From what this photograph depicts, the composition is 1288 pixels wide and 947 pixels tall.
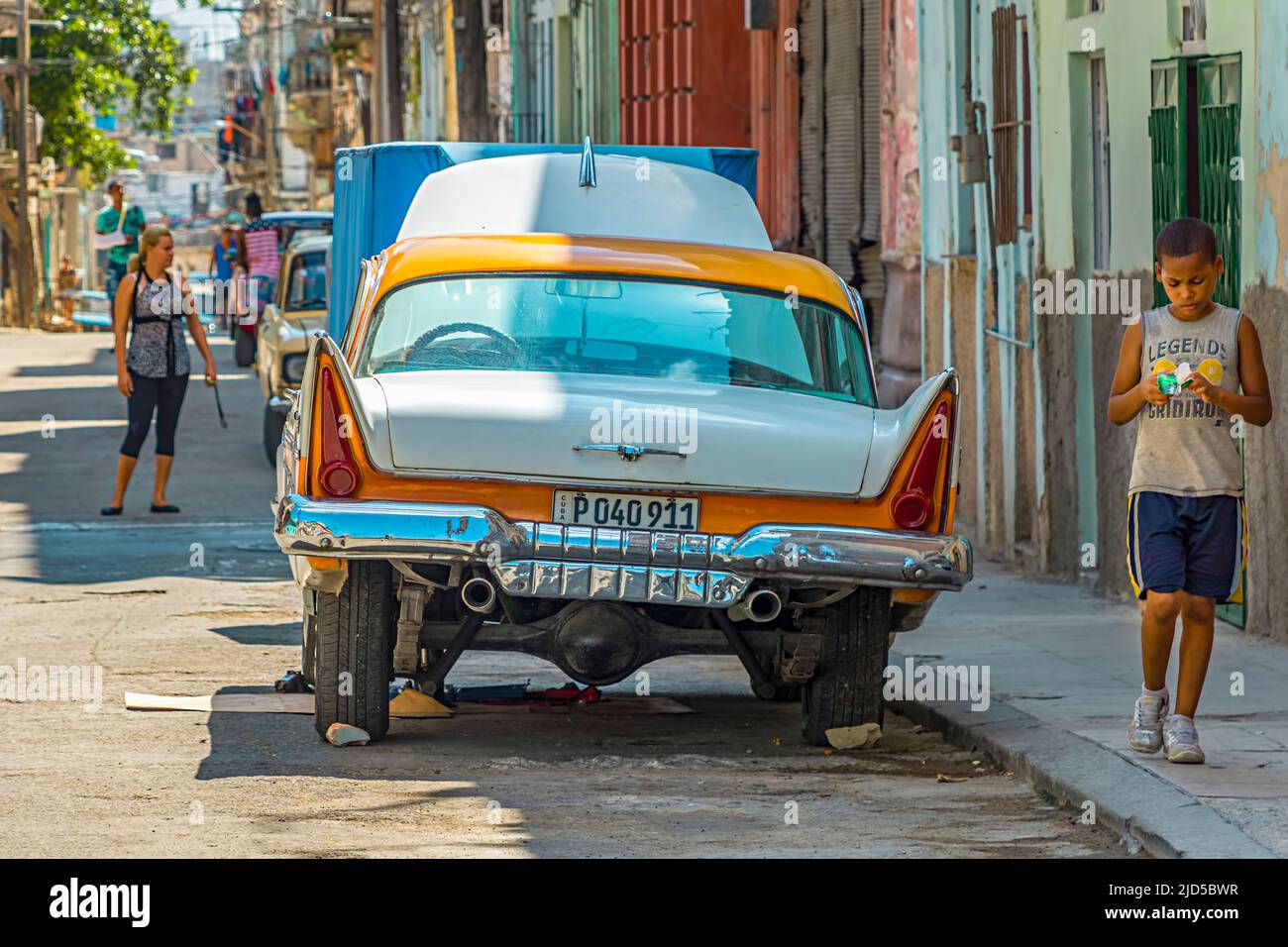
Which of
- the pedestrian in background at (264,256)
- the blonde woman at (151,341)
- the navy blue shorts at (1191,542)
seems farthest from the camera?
the pedestrian in background at (264,256)

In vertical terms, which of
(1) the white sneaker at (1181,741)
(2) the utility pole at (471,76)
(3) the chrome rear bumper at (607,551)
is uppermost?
(2) the utility pole at (471,76)

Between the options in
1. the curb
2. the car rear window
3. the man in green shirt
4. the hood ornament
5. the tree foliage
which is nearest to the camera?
the curb

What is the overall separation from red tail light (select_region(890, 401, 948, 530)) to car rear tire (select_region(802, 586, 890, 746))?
0.36 meters

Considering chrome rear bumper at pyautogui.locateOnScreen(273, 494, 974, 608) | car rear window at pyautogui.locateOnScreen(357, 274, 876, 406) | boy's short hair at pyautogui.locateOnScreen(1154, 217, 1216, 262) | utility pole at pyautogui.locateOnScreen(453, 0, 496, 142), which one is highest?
utility pole at pyautogui.locateOnScreen(453, 0, 496, 142)

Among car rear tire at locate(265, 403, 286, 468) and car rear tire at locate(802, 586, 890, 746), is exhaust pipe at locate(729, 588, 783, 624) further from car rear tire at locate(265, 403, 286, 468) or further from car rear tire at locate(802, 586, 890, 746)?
car rear tire at locate(265, 403, 286, 468)

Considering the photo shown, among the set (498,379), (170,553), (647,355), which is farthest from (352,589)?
(170,553)

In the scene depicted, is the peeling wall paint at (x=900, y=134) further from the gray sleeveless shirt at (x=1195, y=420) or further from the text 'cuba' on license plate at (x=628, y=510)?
the text 'cuba' on license plate at (x=628, y=510)

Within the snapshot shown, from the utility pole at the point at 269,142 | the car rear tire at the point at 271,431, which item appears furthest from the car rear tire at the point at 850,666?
the utility pole at the point at 269,142

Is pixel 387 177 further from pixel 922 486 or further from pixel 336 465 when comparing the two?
pixel 922 486

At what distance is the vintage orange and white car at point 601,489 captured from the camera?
→ 7.67m

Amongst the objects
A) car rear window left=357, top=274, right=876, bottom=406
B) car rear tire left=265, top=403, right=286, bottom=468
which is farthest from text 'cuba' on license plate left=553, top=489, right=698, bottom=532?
car rear tire left=265, top=403, right=286, bottom=468

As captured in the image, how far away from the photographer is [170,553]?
1428 centimetres

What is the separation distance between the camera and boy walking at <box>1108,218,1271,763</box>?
753 centimetres
